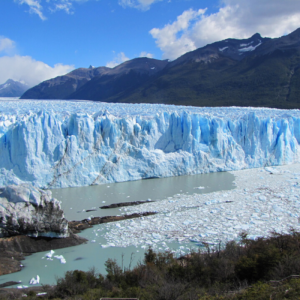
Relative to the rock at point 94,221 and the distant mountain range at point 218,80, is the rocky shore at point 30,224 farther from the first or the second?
the distant mountain range at point 218,80

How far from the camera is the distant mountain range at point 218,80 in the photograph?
33.1 metres

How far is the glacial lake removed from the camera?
244 inches

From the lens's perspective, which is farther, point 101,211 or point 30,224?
point 101,211

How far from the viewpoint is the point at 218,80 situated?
130ft

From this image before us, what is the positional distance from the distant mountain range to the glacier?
571 inches

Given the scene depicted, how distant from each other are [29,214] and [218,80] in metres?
36.4

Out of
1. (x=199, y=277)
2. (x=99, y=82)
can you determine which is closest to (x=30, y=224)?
(x=199, y=277)

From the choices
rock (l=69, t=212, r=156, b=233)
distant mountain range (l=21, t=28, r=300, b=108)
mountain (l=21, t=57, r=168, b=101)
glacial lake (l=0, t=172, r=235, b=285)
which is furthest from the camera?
mountain (l=21, t=57, r=168, b=101)

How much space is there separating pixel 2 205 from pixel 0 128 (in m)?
6.40

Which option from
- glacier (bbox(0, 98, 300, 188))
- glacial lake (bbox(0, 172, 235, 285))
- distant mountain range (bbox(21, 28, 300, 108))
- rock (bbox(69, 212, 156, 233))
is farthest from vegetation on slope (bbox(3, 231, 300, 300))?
distant mountain range (bbox(21, 28, 300, 108))

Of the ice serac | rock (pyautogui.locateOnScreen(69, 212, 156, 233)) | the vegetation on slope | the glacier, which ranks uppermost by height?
the glacier

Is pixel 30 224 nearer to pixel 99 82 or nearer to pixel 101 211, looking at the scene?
pixel 101 211

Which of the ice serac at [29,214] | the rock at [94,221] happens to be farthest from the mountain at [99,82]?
the ice serac at [29,214]

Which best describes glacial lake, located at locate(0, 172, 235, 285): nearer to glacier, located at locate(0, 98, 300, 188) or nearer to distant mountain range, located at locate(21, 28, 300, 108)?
glacier, located at locate(0, 98, 300, 188)
